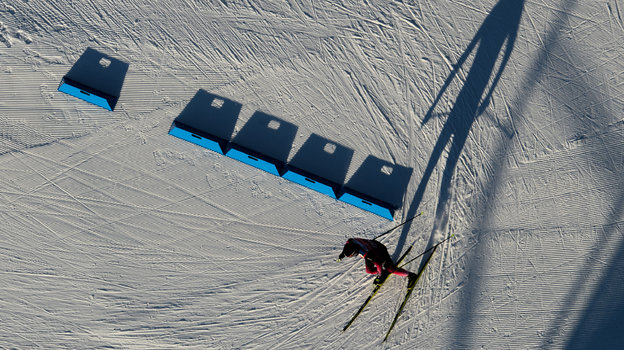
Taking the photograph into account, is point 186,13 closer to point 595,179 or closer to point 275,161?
point 275,161

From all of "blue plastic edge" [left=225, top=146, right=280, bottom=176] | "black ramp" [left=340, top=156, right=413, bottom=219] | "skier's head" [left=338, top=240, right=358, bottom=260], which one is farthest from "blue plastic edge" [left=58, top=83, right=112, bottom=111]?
"skier's head" [left=338, top=240, right=358, bottom=260]

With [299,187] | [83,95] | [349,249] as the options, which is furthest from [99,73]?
[349,249]

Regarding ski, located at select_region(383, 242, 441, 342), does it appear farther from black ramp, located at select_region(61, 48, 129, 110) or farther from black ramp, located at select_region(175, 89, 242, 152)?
black ramp, located at select_region(61, 48, 129, 110)

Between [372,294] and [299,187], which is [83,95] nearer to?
[299,187]

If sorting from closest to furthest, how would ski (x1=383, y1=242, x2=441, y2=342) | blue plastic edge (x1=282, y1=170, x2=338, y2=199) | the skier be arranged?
the skier < ski (x1=383, y1=242, x2=441, y2=342) < blue plastic edge (x1=282, y1=170, x2=338, y2=199)

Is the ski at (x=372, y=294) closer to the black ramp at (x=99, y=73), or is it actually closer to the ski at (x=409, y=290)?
the ski at (x=409, y=290)
